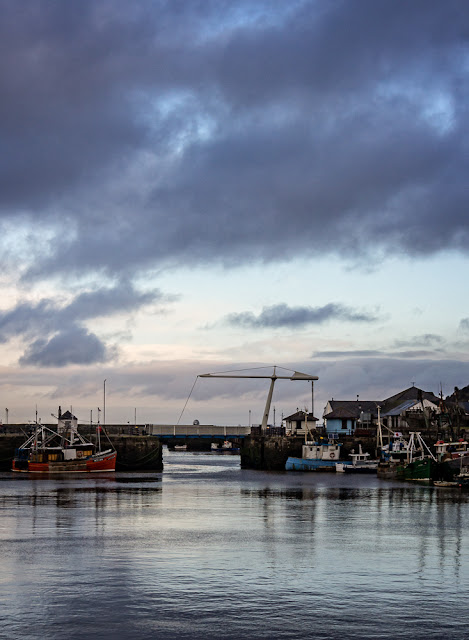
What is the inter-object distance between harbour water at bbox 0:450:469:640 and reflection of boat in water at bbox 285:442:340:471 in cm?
6574

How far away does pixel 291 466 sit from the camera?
135000mm

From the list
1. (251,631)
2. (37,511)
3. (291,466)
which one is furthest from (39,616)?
(291,466)

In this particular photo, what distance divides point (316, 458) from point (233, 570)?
101 m

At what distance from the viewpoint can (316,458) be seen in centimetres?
13388

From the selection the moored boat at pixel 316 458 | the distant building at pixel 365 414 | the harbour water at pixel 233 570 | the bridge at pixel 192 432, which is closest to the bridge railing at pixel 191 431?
the bridge at pixel 192 432

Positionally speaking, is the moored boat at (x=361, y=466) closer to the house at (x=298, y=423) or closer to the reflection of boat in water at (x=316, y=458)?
the reflection of boat in water at (x=316, y=458)

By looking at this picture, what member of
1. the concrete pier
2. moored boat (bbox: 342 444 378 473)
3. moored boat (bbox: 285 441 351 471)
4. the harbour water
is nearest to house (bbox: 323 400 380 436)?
the concrete pier

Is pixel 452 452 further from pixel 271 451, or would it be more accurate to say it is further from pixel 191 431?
pixel 191 431

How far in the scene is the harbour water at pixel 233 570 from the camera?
82.4 ft

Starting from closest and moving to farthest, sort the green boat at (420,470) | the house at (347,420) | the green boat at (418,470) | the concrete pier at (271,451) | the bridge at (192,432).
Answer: the green boat at (420,470) < the green boat at (418,470) < the concrete pier at (271,451) < the house at (347,420) < the bridge at (192,432)

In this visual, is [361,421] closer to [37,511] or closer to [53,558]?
[37,511]

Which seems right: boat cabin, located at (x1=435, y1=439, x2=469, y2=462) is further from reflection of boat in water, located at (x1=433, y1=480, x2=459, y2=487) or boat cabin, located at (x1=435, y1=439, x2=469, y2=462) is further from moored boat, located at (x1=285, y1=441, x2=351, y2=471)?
moored boat, located at (x1=285, y1=441, x2=351, y2=471)

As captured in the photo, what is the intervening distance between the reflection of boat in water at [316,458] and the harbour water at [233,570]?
6574 centimetres

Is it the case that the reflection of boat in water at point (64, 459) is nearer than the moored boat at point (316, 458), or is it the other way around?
the reflection of boat in water at point (64, 459)
